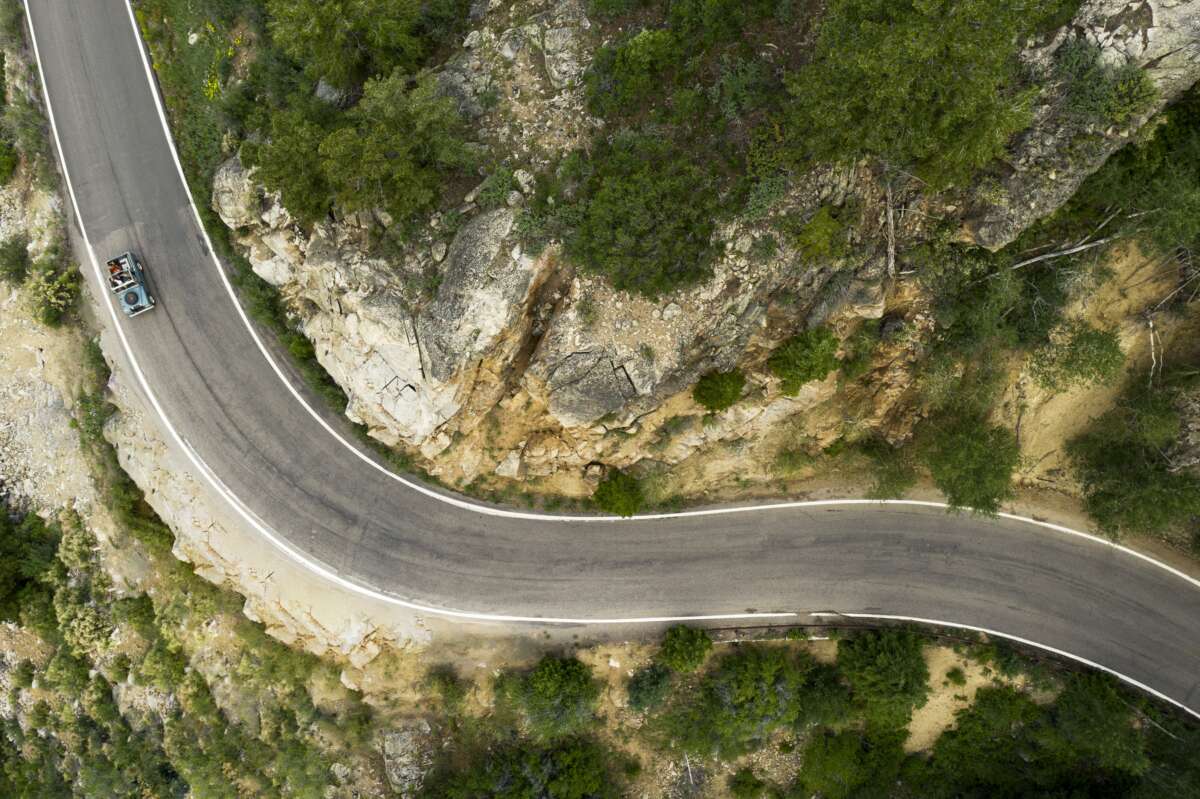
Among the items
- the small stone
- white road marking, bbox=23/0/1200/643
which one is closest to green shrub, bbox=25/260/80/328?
white road marking, bbox=23/0/1200/643

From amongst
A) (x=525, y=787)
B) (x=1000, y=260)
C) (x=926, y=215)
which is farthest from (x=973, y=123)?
(x=525, y=787)

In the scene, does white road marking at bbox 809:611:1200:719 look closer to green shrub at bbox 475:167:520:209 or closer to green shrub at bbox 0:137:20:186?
green shrub at bbox 475:167:520:209

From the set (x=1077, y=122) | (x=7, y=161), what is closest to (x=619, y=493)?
(x=1077, y=122)

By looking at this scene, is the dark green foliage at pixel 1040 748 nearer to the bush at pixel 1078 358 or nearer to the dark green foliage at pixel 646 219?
the bush at pixel 1078 358

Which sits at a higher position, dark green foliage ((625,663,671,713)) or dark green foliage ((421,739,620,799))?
dark green foliage ((625,663,671,713))

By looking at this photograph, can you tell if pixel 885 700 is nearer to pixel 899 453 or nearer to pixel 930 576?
pixel 930 576

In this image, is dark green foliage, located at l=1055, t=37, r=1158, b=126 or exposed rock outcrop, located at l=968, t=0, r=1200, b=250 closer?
exposed rock outcrop, located at l=968, t=0, r=1200, b=250

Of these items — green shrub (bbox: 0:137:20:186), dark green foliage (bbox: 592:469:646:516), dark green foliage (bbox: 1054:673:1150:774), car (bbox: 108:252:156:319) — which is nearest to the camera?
dark green foliage (bbox: 592:469:646:516)
